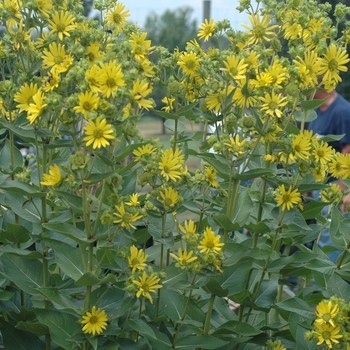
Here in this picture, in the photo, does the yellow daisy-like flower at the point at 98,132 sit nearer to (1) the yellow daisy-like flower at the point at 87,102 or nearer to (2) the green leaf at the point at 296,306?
(1) the yellow daisy-like flower at the point at 87,102

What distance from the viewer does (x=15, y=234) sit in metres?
2.37

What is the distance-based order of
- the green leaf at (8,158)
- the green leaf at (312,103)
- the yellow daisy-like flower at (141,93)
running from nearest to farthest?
1. the yellow daisy-like flower at (141,93)
2. the green leaf at (312,103)
3. the green leaf at (8,158)

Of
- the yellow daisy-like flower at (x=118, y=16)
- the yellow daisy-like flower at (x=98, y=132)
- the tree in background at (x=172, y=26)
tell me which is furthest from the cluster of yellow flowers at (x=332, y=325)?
the tree in background at (x=172, y=26)

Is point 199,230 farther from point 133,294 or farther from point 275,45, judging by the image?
point 275,45

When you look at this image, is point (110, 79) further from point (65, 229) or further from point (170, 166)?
point (65, 229)

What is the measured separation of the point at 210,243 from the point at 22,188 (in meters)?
0.67

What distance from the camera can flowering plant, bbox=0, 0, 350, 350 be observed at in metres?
2.00

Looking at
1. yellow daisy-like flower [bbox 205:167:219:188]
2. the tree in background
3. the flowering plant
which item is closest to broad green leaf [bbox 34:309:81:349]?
the flowering plant

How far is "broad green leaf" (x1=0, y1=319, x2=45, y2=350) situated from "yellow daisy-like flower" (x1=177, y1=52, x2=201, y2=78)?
3.58 feet

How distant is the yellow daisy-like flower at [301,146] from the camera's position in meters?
2.21

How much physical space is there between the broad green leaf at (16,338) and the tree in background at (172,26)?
889 inches

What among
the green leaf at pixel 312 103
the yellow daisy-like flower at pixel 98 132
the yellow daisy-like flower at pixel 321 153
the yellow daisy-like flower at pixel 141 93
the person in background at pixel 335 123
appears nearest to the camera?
the yellow daisy-like flower at pixel 98 132

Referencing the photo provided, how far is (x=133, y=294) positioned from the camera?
2039 millimetres

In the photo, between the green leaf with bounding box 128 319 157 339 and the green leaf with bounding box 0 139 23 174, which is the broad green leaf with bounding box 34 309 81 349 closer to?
the green leaf with bounding box 128 319 157 339
